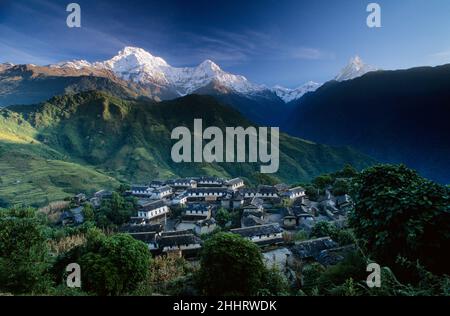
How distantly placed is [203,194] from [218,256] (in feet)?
161

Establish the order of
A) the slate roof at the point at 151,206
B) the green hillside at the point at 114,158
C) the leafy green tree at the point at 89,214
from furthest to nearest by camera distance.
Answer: the green hillside at the point at 114,158
the slate roof at the point at 151,206
the leafy green tree at the point at 89,214

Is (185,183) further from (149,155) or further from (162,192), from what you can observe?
(149,155)

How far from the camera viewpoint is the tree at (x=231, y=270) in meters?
17.4

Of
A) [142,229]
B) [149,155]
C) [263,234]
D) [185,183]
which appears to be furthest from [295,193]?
[149,155]

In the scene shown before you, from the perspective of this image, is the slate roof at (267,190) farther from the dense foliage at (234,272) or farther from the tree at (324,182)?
the dense foliage at (234,272)

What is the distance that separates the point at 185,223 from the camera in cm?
5044

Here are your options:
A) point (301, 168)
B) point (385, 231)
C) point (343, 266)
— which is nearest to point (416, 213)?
point (385, 231)

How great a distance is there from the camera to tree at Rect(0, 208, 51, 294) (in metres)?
16.5

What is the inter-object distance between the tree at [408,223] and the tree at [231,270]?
21.3 ft

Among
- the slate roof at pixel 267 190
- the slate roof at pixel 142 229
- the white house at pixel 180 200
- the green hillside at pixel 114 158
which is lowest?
the slate roof at pixel 142 229

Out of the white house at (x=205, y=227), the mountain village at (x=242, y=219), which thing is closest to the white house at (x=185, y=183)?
the mountain village at (x=242, y=219)

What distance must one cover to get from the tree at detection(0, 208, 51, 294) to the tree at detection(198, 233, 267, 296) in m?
9.10

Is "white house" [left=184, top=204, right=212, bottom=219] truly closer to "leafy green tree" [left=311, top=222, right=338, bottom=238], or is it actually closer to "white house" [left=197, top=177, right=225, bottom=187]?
"leafy green tree" [left=311, top=222, right=338, bottom=238]
